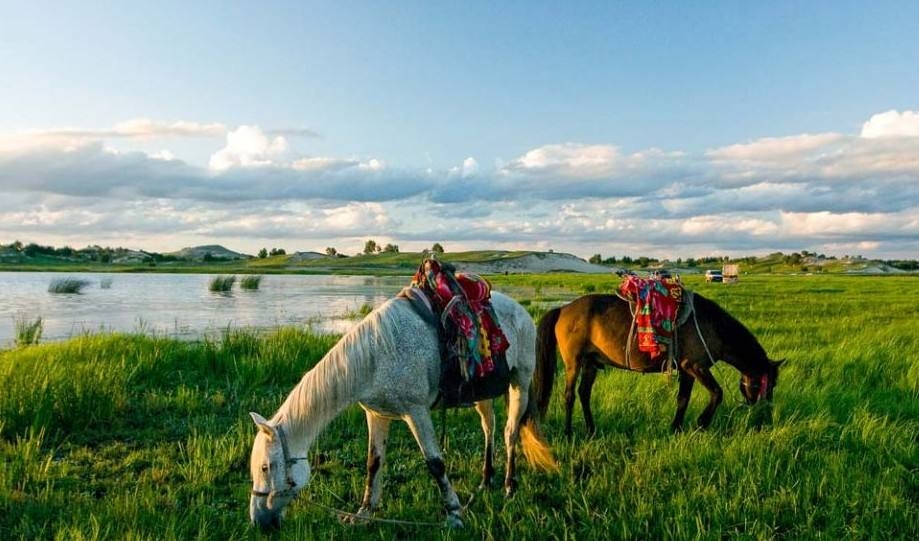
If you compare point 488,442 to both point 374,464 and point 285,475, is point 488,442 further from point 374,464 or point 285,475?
point 285,475

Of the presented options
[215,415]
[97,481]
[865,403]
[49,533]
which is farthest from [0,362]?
[865,403]

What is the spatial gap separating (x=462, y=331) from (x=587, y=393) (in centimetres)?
287

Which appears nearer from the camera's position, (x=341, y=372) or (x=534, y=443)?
(x=341, y=372)

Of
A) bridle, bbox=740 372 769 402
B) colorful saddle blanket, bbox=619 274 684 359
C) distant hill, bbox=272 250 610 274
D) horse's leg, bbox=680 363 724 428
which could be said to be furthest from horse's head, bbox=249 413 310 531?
distant hill, bbox=272 250 610 274

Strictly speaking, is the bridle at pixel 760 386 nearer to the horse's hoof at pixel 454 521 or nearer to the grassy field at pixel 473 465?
the grassy field at pixel 473 465

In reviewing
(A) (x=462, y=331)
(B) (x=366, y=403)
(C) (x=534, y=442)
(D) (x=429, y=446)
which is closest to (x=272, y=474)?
(B) (x=366, y=403)

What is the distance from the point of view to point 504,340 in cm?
435

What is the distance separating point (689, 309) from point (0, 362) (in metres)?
9.15

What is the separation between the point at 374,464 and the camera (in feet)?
13.2

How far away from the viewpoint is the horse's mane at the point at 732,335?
6074 mm

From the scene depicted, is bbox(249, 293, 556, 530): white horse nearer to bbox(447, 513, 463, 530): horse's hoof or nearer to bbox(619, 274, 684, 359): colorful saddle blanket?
bbox(447, 513, 463, 530): horse's hoof

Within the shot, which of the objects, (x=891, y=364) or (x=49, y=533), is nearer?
(x=49, y=533)

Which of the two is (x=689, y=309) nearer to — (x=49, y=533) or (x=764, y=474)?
(x=764, y=474)

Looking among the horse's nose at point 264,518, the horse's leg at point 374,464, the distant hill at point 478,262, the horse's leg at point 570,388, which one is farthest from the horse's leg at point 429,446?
the distant hill at point 478,262
